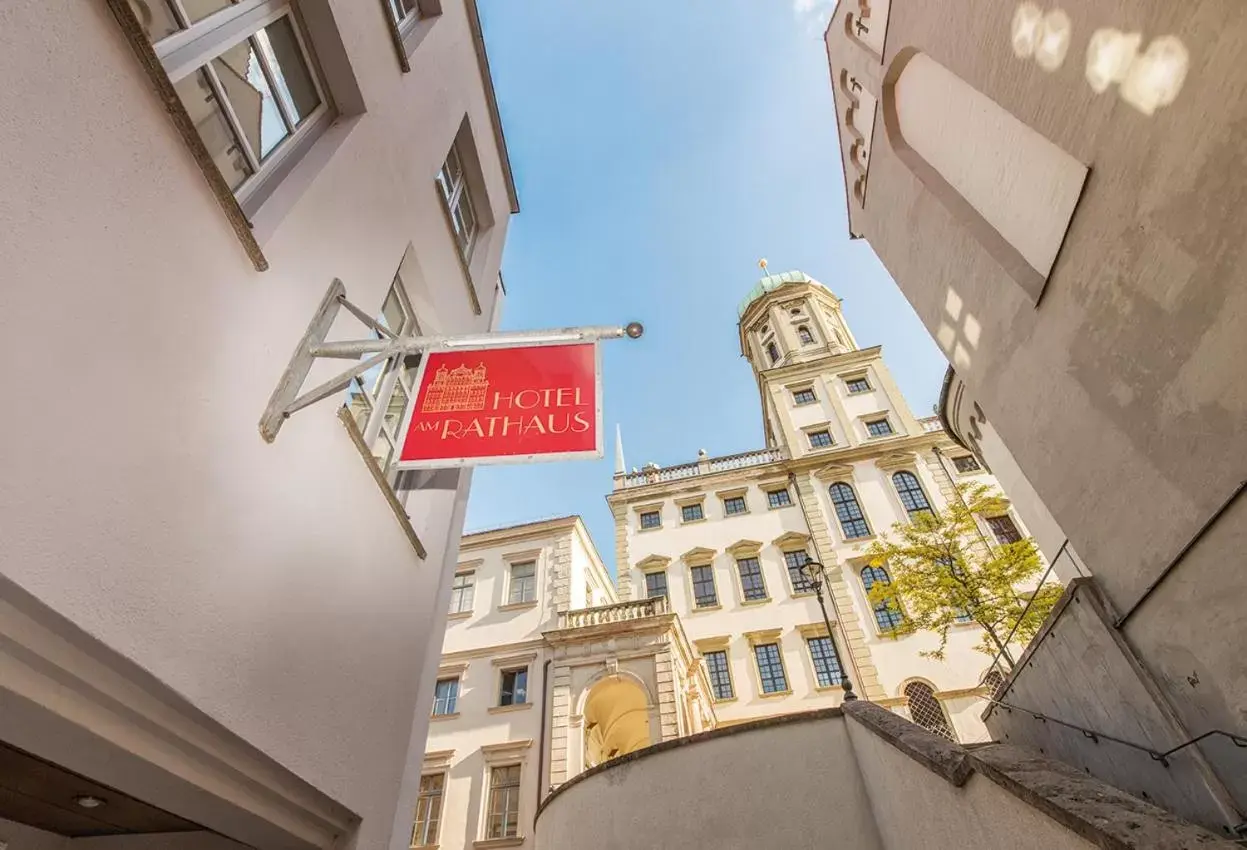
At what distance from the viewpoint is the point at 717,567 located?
85.1 ft

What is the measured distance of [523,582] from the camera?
24.0 m

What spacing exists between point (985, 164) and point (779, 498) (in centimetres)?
2146

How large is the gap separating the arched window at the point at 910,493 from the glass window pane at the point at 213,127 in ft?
85.8

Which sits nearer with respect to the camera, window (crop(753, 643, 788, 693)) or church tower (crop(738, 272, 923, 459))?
window (crop(753, 643, 788, 693))

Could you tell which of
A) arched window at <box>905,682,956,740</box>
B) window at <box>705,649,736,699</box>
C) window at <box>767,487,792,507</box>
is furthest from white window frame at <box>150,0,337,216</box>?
window at <box>767,487,792,507</box>

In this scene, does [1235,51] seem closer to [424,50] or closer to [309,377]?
[309,377]

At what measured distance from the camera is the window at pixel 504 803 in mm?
17844

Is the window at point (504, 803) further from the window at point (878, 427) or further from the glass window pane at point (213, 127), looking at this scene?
the window at point (878, 427)

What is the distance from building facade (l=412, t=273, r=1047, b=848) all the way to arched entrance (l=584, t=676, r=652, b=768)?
3.3 inches

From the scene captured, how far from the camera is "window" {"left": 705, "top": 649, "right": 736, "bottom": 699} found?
2234cm

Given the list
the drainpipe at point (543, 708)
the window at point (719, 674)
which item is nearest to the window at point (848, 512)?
the window at point (719, 674)

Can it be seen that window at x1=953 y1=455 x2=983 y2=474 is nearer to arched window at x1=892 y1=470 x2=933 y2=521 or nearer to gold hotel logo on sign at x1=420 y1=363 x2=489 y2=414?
arched window at x1=892 y1=470 x2=933 y2=521

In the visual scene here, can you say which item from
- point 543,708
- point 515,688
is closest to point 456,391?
point 543,708

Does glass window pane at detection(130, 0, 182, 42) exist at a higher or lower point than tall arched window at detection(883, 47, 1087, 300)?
lower
